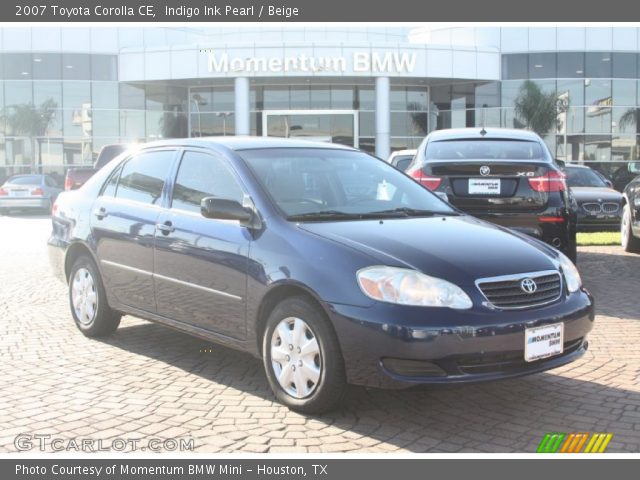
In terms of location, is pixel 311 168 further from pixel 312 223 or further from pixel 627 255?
pixel 627 255

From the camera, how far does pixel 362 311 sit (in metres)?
3.86

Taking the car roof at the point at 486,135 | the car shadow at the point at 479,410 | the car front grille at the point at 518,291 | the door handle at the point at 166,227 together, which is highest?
the car roof at the point at 486,135

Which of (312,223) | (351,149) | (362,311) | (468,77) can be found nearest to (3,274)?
(351,149)

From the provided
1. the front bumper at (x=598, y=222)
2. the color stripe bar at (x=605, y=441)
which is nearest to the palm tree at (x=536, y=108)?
the front bumper at (x=598, y=222)

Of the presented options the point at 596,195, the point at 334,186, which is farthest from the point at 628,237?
the point at 334,186

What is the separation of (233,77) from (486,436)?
3194 cm

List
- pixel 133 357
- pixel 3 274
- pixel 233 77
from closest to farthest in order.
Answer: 1. pixel 133 357
2. pixel 3 274
3. pixel 233 77

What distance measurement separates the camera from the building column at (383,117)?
34.4m

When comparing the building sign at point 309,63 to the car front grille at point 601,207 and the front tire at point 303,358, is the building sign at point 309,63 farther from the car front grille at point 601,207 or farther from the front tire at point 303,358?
the front tire at point 303,358

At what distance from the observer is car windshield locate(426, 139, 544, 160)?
8078 mm

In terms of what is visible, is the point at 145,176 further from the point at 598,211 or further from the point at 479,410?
the point at 598,211

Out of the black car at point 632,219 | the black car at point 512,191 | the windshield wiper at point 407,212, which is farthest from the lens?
the black car at point 632,219

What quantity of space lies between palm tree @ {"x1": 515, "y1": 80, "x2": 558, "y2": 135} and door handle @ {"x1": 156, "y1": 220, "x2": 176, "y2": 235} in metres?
32.9

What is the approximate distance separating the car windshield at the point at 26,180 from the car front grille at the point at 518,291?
23512 mm
